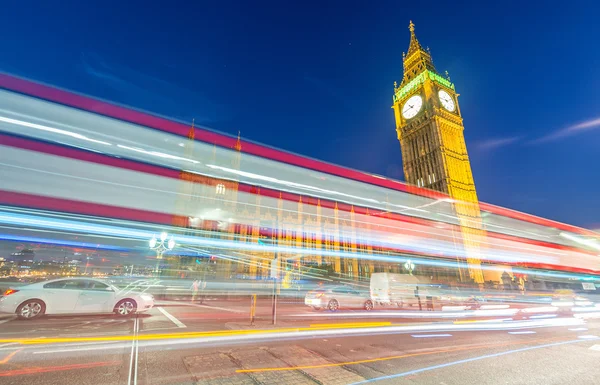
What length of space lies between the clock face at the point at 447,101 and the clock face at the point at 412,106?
3976mm

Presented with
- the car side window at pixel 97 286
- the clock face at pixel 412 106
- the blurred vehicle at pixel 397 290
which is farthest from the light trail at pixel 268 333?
the clock face at pixel 412 106

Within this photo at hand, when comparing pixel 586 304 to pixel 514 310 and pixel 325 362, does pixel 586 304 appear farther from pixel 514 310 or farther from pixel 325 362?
pixel 325 362

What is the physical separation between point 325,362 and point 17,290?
328 inches

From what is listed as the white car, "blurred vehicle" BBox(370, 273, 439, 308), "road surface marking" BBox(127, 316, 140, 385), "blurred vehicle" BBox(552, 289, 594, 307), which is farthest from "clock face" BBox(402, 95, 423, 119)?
"road surface marking" BBox(127, 316, 140, 385)

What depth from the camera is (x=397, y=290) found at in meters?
16.1

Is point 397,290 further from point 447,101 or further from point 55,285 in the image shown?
point 447,101

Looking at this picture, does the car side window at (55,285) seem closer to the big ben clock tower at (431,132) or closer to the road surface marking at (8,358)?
the road surface marking at (8,358)

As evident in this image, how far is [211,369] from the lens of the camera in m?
4.04

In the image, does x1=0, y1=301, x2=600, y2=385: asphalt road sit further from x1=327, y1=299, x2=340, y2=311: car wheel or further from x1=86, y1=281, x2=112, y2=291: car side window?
x1=327, y1=299, x2=340, y2=311: car wheel

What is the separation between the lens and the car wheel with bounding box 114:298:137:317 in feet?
26.0

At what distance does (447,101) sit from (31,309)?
65231 mm

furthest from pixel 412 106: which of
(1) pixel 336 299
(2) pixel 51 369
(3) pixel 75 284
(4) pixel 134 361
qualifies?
(2) pixel 51 369

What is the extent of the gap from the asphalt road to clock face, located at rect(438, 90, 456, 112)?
2180 inches

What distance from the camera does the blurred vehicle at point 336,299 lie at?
12164 millimetres
